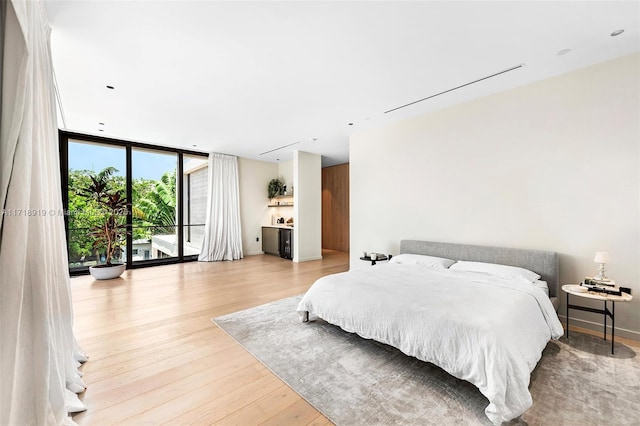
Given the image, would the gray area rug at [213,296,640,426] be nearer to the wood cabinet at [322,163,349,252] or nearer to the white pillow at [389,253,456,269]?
the white pillow at [389,253,456,269]

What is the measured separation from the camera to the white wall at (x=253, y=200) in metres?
7.42

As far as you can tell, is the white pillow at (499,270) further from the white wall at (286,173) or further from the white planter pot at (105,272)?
the white planter pot at (105,272)

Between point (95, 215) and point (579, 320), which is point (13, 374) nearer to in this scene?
point (579, 320)

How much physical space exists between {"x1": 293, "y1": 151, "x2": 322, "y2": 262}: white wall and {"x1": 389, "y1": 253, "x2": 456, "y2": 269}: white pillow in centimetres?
320

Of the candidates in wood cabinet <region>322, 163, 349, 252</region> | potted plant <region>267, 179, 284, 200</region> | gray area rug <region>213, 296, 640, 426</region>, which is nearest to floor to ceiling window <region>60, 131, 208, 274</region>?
potted plant <region>267, 179, 284, 200</region>

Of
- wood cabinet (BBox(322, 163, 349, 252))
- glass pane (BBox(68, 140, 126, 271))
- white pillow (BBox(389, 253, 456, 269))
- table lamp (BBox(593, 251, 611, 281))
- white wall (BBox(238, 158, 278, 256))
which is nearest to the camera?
table lamp (BBox(593, 251, 611, 281))

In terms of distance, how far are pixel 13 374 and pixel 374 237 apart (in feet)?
14.5

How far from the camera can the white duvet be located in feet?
5.23

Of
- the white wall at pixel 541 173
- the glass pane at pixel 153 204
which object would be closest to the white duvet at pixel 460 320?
the white wall at pixel 541 173

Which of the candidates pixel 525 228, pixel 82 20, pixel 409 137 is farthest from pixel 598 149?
pixel 82 20

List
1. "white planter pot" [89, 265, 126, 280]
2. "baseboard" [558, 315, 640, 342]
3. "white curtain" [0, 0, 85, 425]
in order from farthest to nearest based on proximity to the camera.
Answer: "white planter pot" [89, 265, 126, 280] < "baseboard" [558, 315, 640, 342] < "white curtain" [0, 0, 85, 425]

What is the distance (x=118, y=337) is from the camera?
2.64 m

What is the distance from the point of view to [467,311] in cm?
194

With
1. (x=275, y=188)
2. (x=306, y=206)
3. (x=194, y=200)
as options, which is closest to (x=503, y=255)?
(x=306, y=206)
